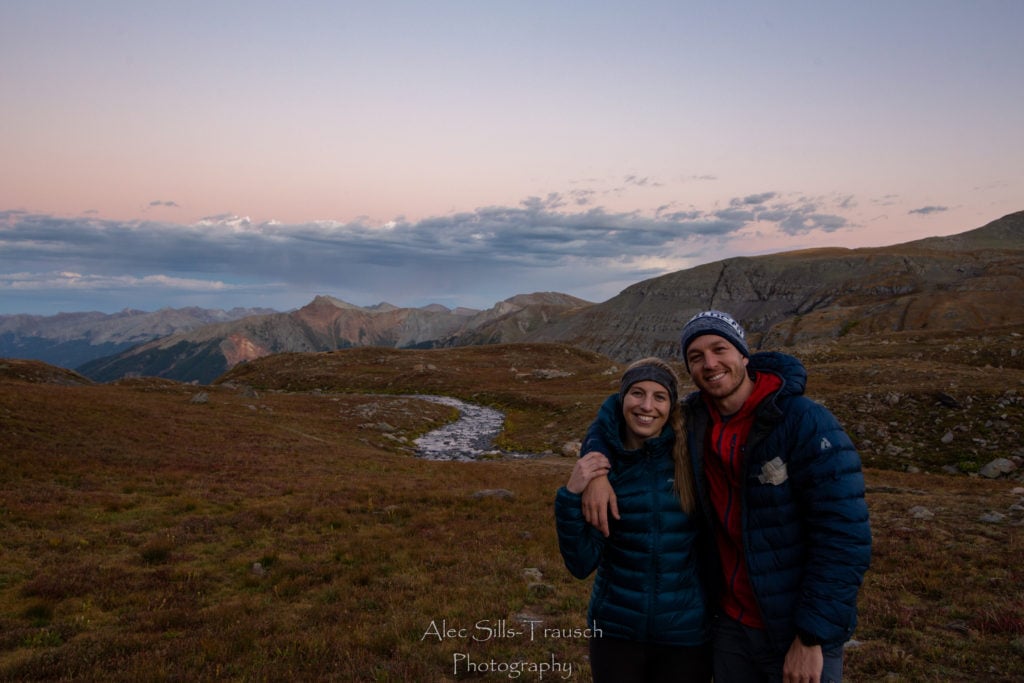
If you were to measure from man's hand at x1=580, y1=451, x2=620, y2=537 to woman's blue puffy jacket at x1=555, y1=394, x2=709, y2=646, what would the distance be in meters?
0.12

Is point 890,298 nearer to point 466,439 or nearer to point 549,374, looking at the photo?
point 549,374

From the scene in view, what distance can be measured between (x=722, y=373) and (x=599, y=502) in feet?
4.81

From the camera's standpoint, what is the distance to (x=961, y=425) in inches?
974

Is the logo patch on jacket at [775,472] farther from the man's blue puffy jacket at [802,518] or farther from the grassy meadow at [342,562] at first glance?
the grassy meadow at [342,562]

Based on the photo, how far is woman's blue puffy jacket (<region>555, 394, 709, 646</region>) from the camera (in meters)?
4.36

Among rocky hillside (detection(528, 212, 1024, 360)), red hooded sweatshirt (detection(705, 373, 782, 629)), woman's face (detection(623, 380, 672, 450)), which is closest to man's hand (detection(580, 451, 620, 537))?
woman's face (detection(623, 380, 672, 450))

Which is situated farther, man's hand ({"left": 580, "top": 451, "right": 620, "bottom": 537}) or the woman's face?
the woman's face

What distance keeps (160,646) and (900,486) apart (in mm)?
22340

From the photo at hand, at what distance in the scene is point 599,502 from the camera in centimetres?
423

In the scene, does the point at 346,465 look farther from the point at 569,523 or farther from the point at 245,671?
the point at 569,523

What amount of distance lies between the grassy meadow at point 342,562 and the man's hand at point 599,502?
4630 mm

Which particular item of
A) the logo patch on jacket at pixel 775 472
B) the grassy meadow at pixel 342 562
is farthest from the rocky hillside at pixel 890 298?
the logo patch on jacket at pixel 775 472

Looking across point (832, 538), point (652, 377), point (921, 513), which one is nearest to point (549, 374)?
point (921, 513)

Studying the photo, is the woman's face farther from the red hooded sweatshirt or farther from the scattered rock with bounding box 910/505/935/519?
the scattered rock with bounding box 910/505/935/519
